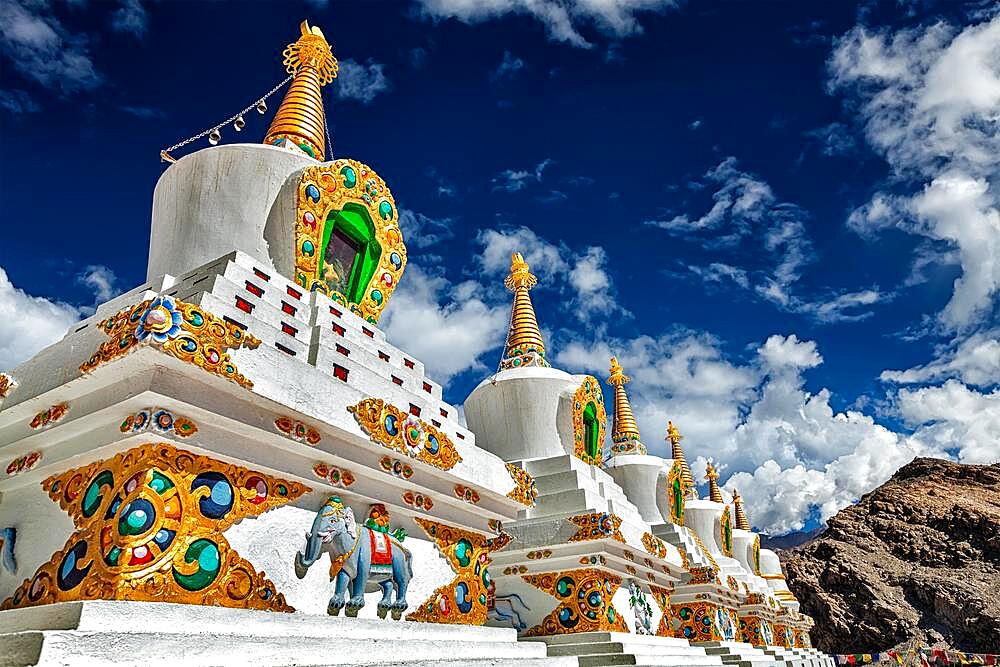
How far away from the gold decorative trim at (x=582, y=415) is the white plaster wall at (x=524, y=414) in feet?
0.35

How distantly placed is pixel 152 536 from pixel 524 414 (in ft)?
28.5

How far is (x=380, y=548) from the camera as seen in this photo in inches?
222

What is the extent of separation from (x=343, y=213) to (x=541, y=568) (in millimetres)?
5759

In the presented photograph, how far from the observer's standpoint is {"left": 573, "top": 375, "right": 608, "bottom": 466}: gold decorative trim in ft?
40.6

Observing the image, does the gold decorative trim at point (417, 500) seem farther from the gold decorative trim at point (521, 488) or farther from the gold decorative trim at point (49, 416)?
the gold decorative trim at point (49, 416)

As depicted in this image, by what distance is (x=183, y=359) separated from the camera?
4.11m

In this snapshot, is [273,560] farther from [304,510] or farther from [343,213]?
[343,213]

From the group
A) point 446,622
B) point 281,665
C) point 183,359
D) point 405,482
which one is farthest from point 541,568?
point 183,359

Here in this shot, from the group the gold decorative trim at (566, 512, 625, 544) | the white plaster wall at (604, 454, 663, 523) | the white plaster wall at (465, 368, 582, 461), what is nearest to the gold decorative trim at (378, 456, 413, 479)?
the gold decorative trim at (566, 512, 625, 544)

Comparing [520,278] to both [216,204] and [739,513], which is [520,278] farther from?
[739,513]

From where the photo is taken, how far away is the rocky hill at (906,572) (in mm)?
39188

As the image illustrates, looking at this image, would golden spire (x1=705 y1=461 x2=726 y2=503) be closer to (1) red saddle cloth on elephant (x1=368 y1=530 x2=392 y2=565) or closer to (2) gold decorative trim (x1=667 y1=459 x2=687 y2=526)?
(2) gold decorative trim (x1=667 y1=459 x2=687 y2=526)

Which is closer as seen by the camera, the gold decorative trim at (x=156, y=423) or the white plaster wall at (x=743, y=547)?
the gold decorative trim at (x=156, y=423)

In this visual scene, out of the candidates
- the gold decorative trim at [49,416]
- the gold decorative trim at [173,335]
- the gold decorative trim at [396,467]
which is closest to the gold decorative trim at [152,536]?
the gold decorative trim at [49,416]
